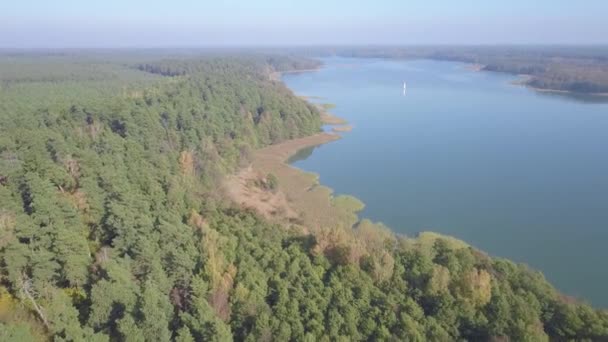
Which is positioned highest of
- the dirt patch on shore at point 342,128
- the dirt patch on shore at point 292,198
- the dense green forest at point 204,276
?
the dense green forest at point 204,276

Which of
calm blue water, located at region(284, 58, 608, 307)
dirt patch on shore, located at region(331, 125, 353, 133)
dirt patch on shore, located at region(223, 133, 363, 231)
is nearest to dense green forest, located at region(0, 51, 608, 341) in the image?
dirt patch on shore, located at region(223, 133, 363, 231)

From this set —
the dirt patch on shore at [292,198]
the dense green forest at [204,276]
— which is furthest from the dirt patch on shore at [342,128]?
the dense green forest at [204,276]

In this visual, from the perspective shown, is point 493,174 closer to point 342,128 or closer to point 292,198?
point 292,198

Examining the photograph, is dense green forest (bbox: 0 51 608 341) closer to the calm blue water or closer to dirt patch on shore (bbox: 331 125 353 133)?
the calm blue water

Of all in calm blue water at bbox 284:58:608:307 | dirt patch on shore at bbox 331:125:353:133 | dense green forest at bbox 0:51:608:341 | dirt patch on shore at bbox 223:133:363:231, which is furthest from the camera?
dirt patch on shore at bbox 331:125:353:133

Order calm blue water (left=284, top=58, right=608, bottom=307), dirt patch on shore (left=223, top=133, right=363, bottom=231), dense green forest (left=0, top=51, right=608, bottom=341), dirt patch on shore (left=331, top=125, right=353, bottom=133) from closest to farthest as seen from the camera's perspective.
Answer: dense green forest (left=0, top=51, right=608, bottom=341)
calm blue water (left=284, top=58, right=608, bottom=307)
dirt patch on shore (left=223, top=133, right=363, bottom=231)
dirt patch on shore (left=331, top=125, right=353, bottom=133)

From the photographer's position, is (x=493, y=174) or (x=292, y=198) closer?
(x=292, y=198)

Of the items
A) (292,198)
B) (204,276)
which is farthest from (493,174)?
(204,276)

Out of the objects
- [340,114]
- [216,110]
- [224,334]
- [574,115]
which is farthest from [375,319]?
[574,115]

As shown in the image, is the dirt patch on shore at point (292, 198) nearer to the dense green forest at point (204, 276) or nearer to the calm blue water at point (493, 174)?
the calm blue water at point (493, 174)
